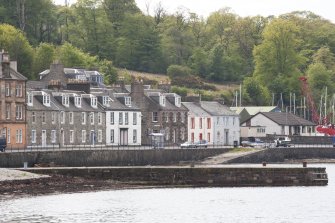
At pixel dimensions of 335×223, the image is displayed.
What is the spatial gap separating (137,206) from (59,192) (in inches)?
311

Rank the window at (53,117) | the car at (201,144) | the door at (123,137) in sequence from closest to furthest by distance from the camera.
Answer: the window at (53,117) → the door at (123,137) → the car at (201,144)

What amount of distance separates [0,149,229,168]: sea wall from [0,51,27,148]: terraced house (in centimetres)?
1079

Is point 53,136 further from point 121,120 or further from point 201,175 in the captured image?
point 201,175

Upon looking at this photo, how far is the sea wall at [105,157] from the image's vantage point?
4122 inches

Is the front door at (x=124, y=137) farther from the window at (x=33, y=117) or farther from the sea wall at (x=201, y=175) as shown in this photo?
the sea wall at (x=201, y=175)

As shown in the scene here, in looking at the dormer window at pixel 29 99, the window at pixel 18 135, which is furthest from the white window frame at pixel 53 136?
the window at pixel 18 135

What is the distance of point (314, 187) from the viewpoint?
3693 inches

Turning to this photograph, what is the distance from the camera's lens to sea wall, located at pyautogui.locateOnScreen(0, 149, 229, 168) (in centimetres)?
10469

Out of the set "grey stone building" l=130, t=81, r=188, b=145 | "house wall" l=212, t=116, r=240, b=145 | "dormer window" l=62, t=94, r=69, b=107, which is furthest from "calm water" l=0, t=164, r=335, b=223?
"house wall" l=212, t=116, r=240, b=145

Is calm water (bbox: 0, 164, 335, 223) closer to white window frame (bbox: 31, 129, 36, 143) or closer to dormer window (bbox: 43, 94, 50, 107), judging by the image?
white window frame (bbox: 31, 129, 36, 143)

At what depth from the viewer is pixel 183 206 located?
78.6 metres

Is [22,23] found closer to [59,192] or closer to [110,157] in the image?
[110,157]

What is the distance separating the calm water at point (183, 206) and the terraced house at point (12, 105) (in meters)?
34.4

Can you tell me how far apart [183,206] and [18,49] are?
3774 inches
